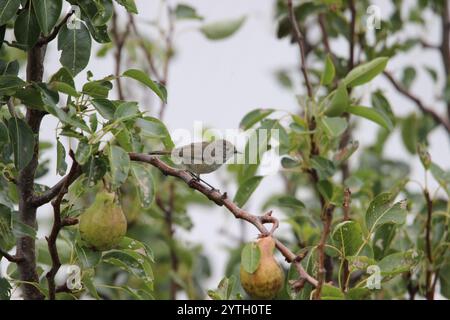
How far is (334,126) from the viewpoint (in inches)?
75.2

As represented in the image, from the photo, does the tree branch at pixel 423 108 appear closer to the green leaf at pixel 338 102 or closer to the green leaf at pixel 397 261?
the green leaf at pixel 338 102

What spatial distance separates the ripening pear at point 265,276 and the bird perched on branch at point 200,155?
174mm

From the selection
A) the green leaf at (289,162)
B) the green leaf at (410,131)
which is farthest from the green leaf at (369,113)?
the green leaf at (410,131)

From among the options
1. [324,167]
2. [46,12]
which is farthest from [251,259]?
[324,167]

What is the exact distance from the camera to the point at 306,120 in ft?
6.62

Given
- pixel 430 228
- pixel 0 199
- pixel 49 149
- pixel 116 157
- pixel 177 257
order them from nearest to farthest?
pixel 116 157 → pixel 0 199 → pixel 430 228 → pixel 49 149 → pixel 177 257

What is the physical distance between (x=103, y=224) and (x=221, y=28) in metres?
1.13

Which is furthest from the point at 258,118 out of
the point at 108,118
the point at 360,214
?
the point at 108,118

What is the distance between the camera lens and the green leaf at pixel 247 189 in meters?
1.90

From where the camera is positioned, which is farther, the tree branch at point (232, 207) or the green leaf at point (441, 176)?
the green leaf at point (441, 176)

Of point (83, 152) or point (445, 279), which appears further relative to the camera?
point (445, 279)

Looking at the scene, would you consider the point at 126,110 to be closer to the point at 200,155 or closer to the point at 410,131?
the point at 200,155

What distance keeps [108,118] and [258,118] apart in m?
0.59
